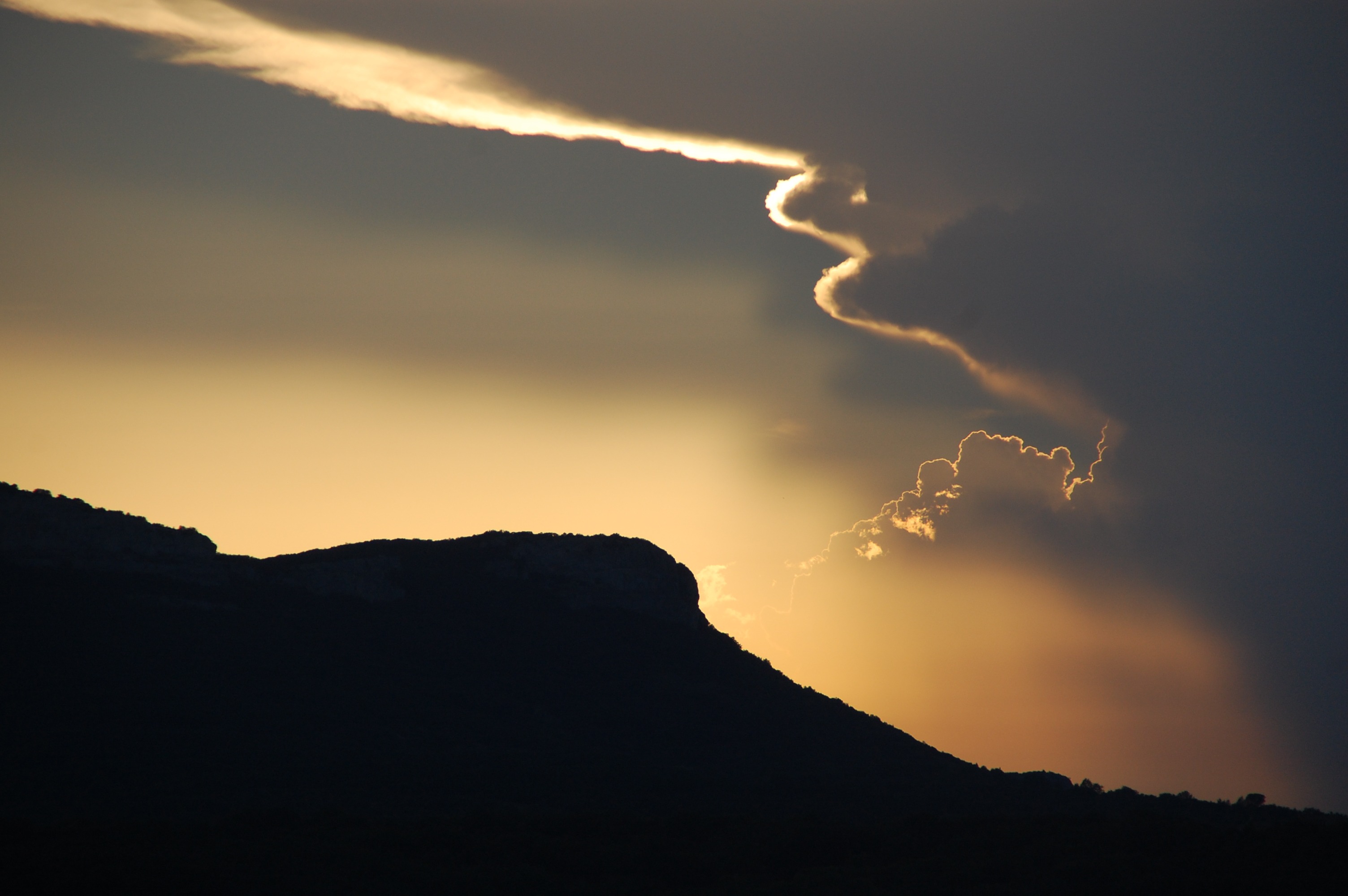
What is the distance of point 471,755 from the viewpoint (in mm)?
101562

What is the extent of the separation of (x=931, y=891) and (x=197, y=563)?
8416 cm

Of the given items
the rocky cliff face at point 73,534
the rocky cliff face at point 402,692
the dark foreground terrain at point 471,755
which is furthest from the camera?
the rocky cliff face at point 73,534

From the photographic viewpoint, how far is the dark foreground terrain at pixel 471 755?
2338 inches

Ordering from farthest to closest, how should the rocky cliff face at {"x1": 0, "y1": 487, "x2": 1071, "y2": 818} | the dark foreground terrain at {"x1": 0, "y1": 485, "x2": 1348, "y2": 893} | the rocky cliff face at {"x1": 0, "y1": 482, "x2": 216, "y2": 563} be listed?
1. the rocky cliff face at {"x1": 0, "y1": 482, "x2": 216, "y2": 563}
2. the rocky cliff face at {"x1": 0, "y1": 487, "x2": 1071, "y2": 818}
3. the dark foreground terrain at {"x1": 0, "y1": 485, "x2": 1348, "y2": 893}

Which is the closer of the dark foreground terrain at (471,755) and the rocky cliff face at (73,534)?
the dark foreground terrain at (471,755)

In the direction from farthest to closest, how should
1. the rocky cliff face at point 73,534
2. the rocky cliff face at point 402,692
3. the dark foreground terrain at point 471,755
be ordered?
1. the rocky cliff face at point 73,534
2. the rocky cliff face at point 402,692
3. the dark foreground terrain at point 471,755

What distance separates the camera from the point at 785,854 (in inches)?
2746

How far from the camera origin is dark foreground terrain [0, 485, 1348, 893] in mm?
59375

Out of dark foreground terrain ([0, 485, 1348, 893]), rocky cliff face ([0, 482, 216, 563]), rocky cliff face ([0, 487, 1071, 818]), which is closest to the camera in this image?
dark foreground terrain ([0, 485, 1348, 893])

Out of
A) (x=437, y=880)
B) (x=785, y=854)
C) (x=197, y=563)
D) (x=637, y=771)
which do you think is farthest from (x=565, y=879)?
(x=197, y=563)

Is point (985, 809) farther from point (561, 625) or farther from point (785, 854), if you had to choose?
point (561, 625)

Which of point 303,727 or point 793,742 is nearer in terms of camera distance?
point 303,727

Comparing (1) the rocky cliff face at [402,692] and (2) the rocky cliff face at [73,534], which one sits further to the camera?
(2) the rocky cliff face at [73,534]

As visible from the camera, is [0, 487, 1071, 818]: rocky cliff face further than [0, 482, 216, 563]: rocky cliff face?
No
